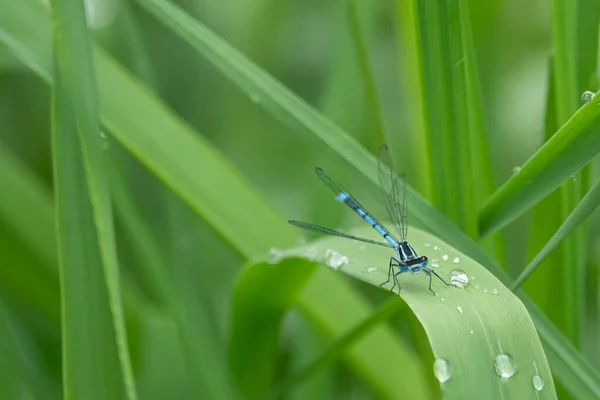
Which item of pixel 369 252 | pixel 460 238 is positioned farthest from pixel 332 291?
pixel 460 238

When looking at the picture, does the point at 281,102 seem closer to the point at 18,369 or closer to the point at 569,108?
the point at 569,108

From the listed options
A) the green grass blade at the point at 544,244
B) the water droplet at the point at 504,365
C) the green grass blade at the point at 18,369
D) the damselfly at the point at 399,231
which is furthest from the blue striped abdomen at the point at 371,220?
the green grass blade at the point at 18,369

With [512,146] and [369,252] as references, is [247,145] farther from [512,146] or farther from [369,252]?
[369,252]

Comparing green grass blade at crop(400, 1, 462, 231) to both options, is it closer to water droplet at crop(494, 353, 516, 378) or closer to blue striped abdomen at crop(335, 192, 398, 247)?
blue striped abdomen at crop(335, 192, 398, 247)

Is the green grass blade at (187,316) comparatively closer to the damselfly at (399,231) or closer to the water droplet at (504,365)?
the damselfly at (399,231)

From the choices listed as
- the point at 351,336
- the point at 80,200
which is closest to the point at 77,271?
the point at 80,200
